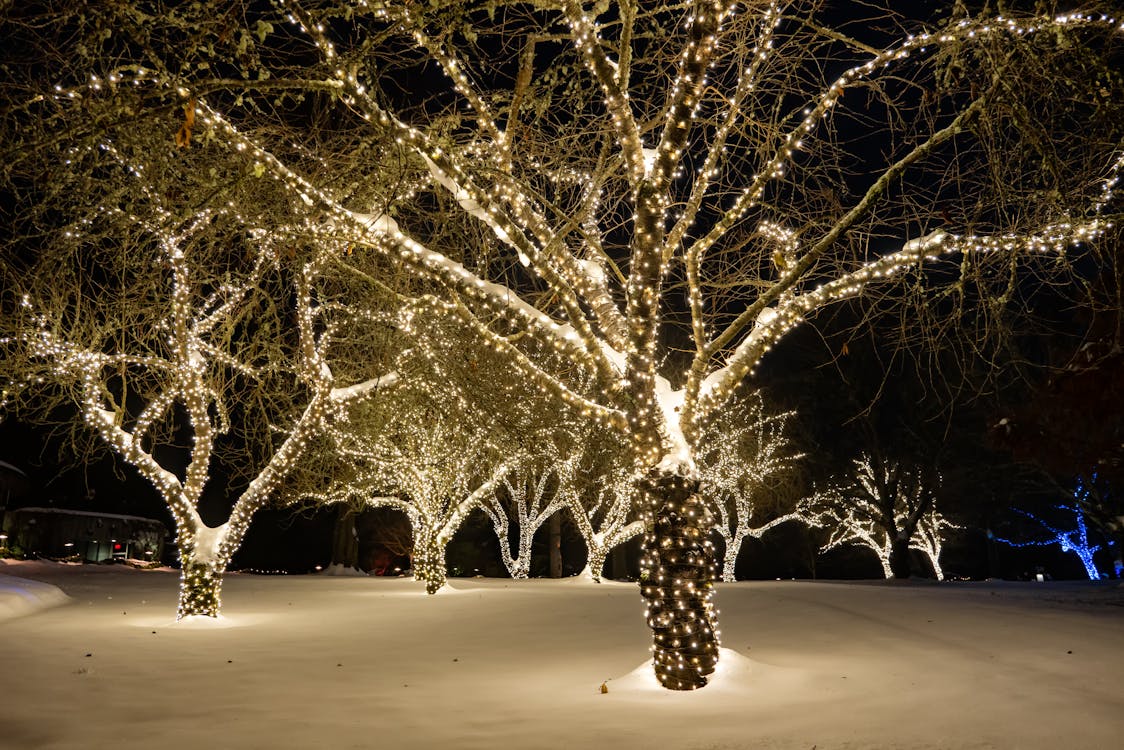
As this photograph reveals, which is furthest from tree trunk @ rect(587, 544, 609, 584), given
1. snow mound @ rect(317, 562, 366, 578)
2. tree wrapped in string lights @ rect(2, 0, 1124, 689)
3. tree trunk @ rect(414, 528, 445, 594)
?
tree wrapped in string lights @ rect(2, 0, 1124, 689)

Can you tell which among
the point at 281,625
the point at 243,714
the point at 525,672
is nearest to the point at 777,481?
the point at 281,625

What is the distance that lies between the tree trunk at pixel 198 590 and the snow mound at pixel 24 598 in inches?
103

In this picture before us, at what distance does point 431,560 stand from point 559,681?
12.4 metres

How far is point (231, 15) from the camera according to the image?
5.60 metres

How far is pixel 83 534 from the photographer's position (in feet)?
146

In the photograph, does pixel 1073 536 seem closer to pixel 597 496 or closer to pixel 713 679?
pixel 597 496

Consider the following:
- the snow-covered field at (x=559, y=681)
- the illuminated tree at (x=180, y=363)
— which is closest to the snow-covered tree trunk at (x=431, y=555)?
the snow-covered field at (x=559, y=681)

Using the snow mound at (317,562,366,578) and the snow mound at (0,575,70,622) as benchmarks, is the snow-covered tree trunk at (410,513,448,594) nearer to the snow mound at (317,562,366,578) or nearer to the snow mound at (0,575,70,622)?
the snow mound at (0,575,70,622)

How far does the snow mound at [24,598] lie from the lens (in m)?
12.9

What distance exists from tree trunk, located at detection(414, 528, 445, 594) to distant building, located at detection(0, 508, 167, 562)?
90.7ft

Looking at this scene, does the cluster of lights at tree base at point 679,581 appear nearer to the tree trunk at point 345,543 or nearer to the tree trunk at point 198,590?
the tree trunk at point 198,590

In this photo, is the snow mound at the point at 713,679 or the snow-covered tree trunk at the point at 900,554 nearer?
the snow mound at the point at 713,679

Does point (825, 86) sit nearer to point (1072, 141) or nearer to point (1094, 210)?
point (1072, 141)

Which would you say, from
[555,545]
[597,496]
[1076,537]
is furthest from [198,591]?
[1076,537]
